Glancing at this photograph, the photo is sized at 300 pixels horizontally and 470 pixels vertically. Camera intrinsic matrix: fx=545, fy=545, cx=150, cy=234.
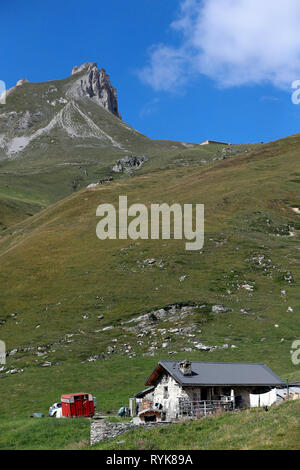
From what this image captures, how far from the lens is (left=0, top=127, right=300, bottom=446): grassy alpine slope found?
62.7 metres

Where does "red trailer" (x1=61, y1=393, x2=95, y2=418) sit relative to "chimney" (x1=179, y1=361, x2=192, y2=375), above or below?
below

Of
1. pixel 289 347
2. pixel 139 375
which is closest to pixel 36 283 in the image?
pixel 139 375

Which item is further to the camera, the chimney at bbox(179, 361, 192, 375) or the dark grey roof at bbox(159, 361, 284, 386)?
the chimney at bbox(179, 361, 192, 375)

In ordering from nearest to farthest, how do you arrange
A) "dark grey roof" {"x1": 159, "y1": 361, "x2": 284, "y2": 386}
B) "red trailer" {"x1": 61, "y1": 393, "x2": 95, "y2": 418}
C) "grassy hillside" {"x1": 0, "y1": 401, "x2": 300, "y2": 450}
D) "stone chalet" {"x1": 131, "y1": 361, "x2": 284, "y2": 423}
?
"grassy hillside" {"x1": 0, "y1": 401, "x2": 300, "y2": 450} → "stone chalet" {"x1": 131, "y1": 361, "x2": 284, "y2": 423} → "dark grey roof" {"x1": 159, "y1": 361, "x2": 284, "y2": 386} → "red trailer" {"x1": 61, "y1": 393, "x2": 95, "y2": 418}

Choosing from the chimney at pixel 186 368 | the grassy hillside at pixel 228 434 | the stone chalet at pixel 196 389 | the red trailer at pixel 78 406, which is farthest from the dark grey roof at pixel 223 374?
the red trailer at pixel 78 406

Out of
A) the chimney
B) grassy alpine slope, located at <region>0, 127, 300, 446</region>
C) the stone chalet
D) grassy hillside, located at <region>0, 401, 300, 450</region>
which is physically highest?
grassy alpine slope, located at <region>0, 127, 300, 446</region>

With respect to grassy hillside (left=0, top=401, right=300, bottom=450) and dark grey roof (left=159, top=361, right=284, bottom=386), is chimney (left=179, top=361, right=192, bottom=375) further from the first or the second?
grassy hillside (left=0, top=401, right=300, bottom=450)

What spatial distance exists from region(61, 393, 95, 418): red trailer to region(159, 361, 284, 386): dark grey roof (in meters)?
7.68

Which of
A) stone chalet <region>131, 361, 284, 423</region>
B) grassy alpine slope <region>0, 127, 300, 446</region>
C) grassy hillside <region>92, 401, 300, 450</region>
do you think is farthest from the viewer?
grassy alpine slope <region>0, 127, 300, 446</region>

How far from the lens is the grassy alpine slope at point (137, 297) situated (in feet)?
206

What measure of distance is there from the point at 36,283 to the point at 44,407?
45.9m

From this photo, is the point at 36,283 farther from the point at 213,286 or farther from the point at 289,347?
the point at 289,347

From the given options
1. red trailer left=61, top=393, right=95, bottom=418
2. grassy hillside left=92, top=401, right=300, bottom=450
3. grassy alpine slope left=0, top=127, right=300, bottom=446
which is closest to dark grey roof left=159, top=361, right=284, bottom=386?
grassy hillside left=92, top=401, right=300, bottom=450
